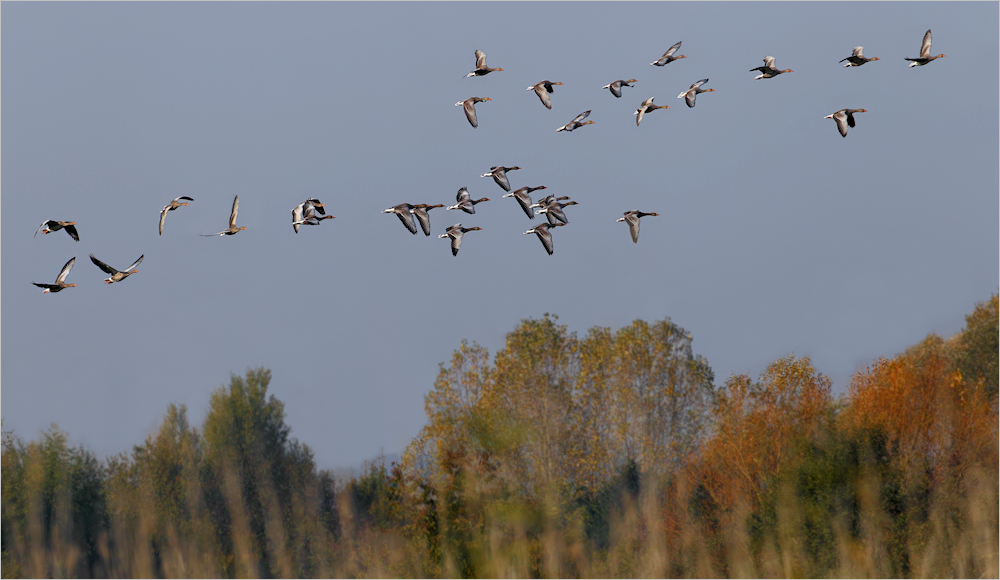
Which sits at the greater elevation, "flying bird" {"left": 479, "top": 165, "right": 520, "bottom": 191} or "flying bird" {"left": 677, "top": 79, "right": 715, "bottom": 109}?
"flying bird" {"left": 677, "top": 79, "right": 715, "bottom": 109}

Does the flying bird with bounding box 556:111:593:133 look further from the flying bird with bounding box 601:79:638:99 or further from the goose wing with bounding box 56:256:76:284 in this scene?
the goose wing with bounding box 56:256:76:284

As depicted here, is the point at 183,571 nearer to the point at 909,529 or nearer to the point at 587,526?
the point at 587,526

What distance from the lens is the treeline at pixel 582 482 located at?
1249 inches

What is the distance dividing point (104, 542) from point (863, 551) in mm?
37110

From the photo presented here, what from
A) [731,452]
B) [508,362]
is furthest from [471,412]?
[731,452]

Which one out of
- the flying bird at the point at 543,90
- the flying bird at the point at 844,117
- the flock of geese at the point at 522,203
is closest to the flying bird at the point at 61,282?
the flock of geese at the point at 522,203

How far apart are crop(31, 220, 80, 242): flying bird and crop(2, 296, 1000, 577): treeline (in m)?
18.0

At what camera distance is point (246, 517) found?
2062 inches

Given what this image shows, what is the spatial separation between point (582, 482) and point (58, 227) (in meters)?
27.7

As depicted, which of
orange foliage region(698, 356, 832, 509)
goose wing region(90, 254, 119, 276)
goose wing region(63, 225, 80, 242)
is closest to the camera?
goose wing region(90, 254, 119, 276)

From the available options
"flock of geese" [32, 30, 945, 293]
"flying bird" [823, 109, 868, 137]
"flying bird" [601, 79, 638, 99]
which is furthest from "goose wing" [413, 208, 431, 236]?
"flying bird" [823, 109, 868, 137]

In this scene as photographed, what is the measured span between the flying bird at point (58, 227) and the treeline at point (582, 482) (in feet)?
59.0

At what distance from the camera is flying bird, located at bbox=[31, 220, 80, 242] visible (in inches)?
951

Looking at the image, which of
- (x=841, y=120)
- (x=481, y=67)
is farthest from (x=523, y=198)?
(x=841, y=120)
